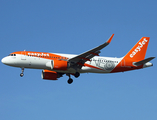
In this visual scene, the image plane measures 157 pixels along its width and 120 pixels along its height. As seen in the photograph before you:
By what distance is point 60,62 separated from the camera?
1690 inches

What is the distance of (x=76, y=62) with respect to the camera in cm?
4391

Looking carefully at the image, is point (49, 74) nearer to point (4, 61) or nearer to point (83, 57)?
point (83, 57)

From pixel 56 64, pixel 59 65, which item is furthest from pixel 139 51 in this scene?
pixel 56 64

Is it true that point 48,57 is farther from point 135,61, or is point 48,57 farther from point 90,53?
point 135,61

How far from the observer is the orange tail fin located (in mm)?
49156

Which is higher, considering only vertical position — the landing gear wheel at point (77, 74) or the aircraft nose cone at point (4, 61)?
the aircraft nose cone at point (4, 61)

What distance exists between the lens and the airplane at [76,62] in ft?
140

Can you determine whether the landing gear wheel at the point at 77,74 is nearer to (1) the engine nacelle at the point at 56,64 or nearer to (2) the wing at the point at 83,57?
(2) the wing at the point at 83,57

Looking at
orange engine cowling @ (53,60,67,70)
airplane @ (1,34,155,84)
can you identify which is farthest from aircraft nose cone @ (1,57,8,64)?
orange engine cowling @ (53,60,67,70)

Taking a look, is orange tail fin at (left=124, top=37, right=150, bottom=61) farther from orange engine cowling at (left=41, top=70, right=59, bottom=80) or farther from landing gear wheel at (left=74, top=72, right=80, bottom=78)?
orange engine cowling at (left=41, top=70, right=59, bottom=80)

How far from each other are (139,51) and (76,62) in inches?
472

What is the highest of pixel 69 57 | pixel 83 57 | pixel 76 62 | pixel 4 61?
pixel 69 57

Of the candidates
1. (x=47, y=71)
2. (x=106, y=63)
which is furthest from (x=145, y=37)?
(x=47, y=71)

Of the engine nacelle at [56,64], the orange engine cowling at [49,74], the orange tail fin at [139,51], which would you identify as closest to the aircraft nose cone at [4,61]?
the engine nacelle at [56,64]
